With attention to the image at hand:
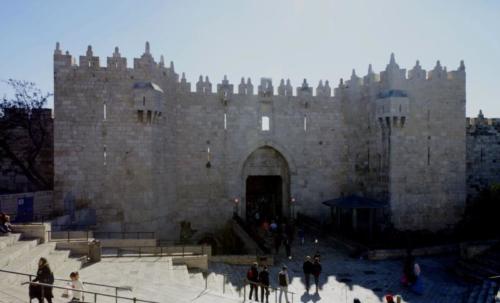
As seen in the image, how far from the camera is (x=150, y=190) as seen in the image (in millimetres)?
21453

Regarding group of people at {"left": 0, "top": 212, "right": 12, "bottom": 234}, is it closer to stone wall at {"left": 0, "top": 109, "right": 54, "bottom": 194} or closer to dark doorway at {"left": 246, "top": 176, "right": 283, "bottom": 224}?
stone wall at {"left": 0, "top": 109, "right": 54, "bottom": 194}

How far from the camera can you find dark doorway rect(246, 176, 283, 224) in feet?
97.3

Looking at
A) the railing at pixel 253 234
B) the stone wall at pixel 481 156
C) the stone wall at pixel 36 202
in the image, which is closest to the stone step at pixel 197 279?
the railing at pixel 253 234

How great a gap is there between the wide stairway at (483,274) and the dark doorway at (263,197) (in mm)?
13005

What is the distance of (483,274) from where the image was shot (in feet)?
55.7

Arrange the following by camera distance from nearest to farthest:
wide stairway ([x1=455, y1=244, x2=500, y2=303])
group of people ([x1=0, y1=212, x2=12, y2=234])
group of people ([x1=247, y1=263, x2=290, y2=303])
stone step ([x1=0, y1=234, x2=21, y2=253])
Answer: stone step ([x1=0, y1=234, x2=21, y2=253]), group of people ([x1=247, y1=263, x2=290, y2=303]), wide stairway ([x1=455, y1=244, x2=500, y2=303]), group of people ([x1=0, y1=212, x2=12, y2=234])

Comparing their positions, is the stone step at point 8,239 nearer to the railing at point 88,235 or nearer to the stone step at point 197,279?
the railing at point 88,235

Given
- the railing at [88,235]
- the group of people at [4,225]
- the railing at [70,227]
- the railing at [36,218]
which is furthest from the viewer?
the railing at [70,227]

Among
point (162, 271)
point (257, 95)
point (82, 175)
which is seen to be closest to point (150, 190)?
point (82, 175)

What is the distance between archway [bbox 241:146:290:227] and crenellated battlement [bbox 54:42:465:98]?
13.4ft

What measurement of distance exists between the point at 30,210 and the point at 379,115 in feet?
62.1

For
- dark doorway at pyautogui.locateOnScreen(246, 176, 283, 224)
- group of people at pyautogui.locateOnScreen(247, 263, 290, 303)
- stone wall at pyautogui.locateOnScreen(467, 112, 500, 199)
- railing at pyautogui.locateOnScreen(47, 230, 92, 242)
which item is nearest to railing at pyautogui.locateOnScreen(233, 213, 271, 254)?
dark doorway at pyautogui.locateOnScreen(246, 176, 283, 224)

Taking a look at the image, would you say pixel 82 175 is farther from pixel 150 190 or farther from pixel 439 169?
pixel 439 169

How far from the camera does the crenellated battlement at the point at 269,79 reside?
20.7 meters
